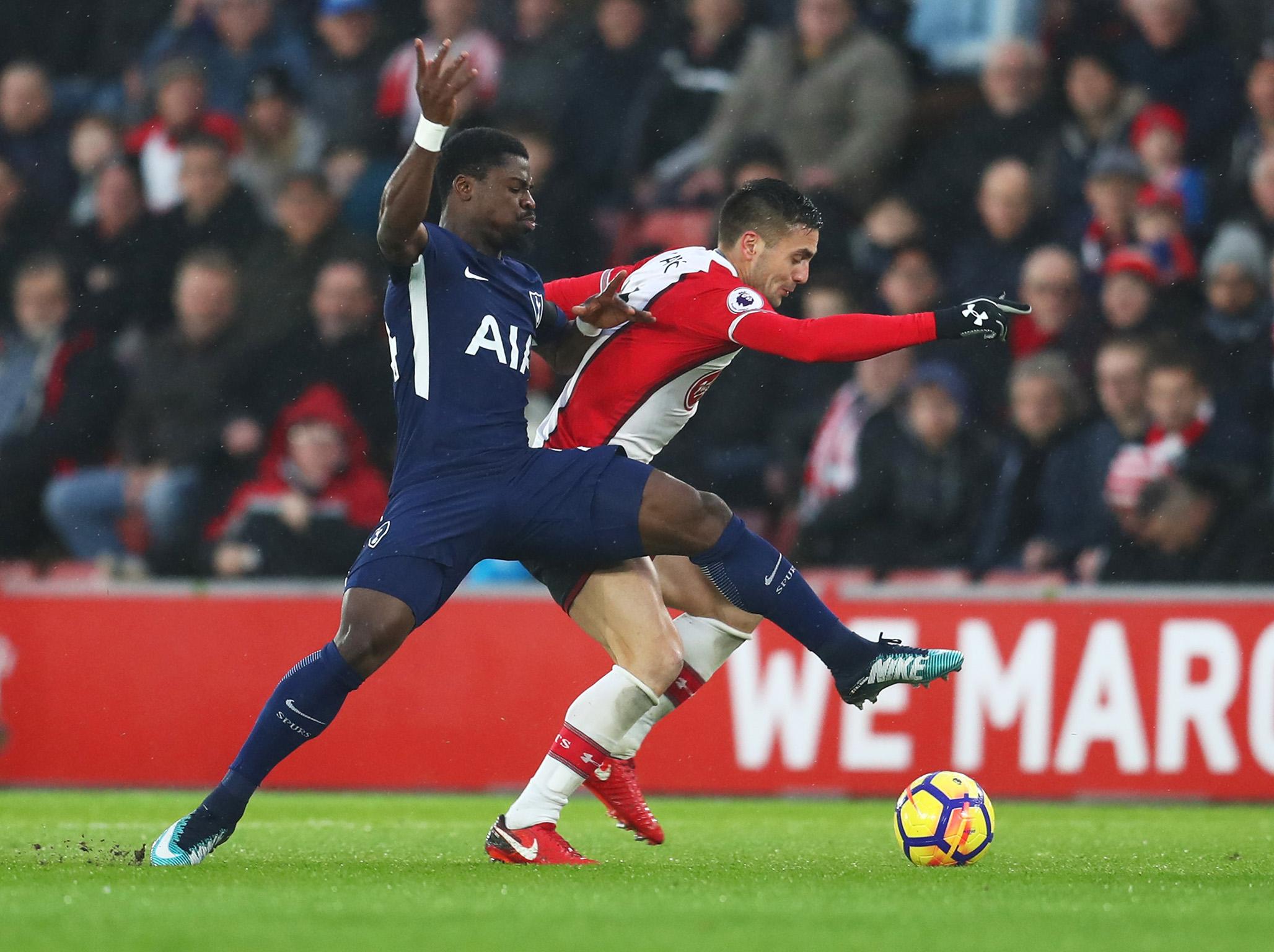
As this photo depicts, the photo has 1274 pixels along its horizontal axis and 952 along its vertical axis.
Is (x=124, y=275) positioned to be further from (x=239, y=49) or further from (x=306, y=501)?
(x=306, y=501)

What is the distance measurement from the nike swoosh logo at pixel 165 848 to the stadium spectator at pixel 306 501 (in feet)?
16.0

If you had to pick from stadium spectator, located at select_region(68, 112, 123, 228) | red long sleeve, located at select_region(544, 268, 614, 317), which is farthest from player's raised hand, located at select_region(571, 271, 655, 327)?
stadium spectator, located at select_region(68, 112, 123, 228)

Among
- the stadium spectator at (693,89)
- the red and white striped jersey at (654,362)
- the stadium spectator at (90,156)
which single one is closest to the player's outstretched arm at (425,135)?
the red and white striped jersey at (654,362)

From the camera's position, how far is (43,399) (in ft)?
38.7

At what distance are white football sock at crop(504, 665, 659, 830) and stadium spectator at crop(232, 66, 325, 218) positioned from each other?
767 cm

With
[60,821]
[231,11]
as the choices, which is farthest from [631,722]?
[231,11]

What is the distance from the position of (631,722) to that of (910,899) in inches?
49.2

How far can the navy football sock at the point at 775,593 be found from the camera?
5.49m

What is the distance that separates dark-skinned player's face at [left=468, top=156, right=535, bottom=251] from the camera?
5.56 m

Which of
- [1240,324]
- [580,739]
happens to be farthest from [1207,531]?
[580,739]

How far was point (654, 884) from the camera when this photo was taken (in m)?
4.96

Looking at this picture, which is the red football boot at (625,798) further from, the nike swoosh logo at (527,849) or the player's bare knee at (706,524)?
the player's bare knee at (706,524)

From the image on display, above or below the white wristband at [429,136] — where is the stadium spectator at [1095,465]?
below

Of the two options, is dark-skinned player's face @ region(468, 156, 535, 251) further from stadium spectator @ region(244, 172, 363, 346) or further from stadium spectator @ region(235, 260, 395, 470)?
stadium spectator @ region(244, 172, 363, 346)
